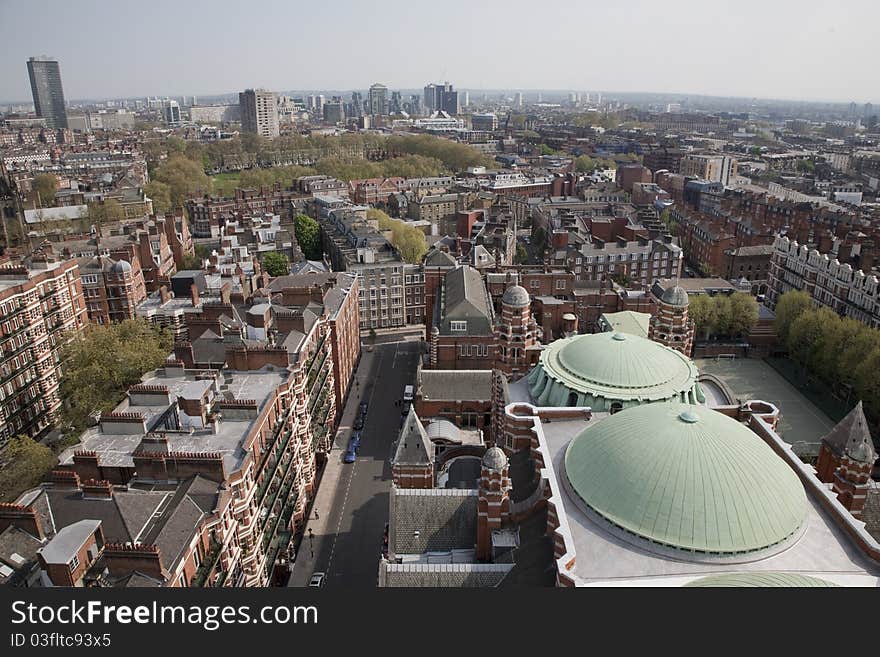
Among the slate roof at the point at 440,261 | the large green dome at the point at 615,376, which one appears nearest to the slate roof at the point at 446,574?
the large green dome at the point at 615,376

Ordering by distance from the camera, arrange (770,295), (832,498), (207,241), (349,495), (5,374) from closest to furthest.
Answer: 1. (832,498)
2. (349,495)
3. (5,374)
4. (770,295)
5. (207,241)

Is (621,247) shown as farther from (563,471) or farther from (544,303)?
(563,471)

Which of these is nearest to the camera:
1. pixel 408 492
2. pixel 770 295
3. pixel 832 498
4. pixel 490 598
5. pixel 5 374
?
pixel 490 598

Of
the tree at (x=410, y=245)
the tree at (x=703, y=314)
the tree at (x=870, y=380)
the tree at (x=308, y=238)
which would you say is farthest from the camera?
the tree at (x=308, y=238)

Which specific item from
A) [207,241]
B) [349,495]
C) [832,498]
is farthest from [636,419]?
[207,241]

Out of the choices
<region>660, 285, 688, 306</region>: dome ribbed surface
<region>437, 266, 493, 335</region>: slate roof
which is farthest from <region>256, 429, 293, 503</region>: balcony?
<region>660, 285, 688, 306</region>: dome ribbed surface

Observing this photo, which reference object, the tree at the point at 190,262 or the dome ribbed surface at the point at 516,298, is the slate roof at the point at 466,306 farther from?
the tree at the point at 190,262
